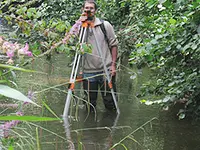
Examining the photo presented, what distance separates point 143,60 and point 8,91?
4.48 m

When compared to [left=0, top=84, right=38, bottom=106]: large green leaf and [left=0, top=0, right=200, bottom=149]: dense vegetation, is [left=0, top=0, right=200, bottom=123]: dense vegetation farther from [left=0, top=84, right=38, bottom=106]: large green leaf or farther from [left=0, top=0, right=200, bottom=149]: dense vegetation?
[left=0, top=84, right=38, bottom=106]: large green leaf

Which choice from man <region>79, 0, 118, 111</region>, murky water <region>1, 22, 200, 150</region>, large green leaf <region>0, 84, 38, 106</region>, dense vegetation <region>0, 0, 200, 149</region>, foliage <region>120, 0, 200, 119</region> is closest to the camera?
large green leaf <region>0, 84, 38, 106</region>

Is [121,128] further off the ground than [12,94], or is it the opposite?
[12,94]

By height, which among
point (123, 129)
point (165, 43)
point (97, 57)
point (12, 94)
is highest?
point (12, 94)

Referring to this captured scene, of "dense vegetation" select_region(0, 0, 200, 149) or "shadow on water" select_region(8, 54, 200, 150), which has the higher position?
"dense vegetation" select_region(0, 0, 200, 149)

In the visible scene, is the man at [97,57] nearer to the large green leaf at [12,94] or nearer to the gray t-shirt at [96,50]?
the gray t-shirt at [96,50]

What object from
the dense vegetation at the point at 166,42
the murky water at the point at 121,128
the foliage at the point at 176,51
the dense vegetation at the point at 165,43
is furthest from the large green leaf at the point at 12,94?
the foliage at the point at 176,51

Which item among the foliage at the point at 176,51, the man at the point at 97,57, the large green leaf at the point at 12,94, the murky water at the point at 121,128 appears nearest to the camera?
the large green leaf at the point at 12,94

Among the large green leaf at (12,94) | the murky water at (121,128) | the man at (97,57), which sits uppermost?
the large green leaf at (12,94)

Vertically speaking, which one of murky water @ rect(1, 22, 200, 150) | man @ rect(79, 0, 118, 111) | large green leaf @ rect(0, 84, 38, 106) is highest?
large green leaf @ rect(0, 84, 38, 106)

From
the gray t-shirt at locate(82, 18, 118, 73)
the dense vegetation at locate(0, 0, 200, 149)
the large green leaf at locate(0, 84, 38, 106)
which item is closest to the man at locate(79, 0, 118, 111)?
the gray t-shirt at locate(82, 18, 118, 73)

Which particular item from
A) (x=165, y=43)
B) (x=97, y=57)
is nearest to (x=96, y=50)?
(x=97, y=57)

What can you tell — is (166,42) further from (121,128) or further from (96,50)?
(96,50)

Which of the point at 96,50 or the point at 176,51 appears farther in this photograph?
the point at 96,50
